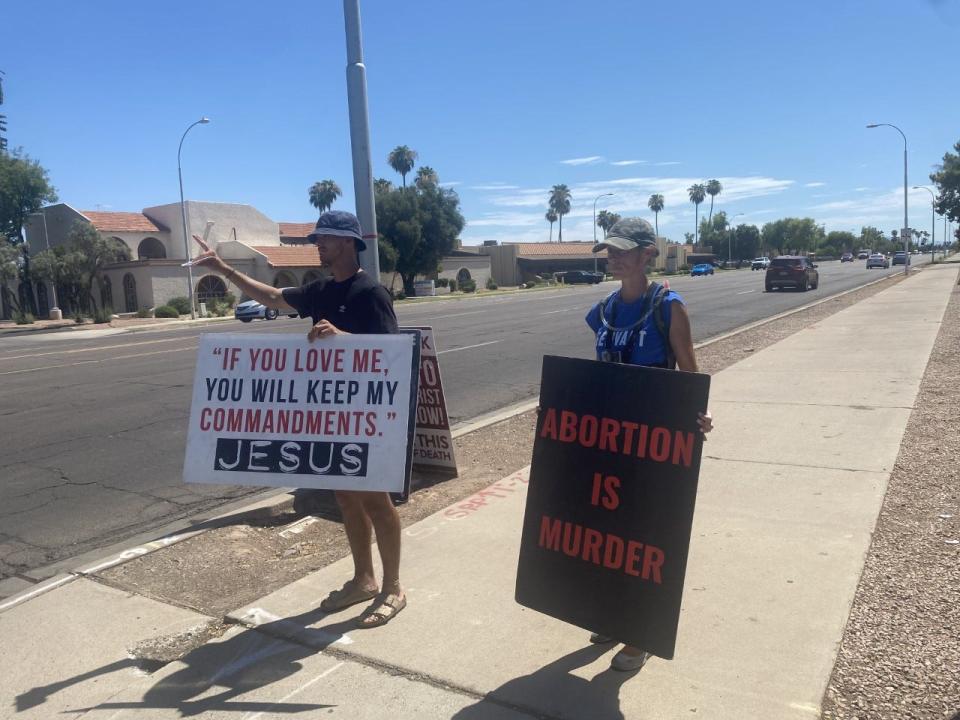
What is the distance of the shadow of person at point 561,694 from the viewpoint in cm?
300

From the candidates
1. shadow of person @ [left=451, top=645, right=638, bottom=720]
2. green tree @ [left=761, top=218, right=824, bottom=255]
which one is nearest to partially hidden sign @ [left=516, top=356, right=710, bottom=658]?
shadow of person @ [left=451, top=645, right=638, bottom=720]

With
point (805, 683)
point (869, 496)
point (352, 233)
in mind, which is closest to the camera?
point (805, 683)

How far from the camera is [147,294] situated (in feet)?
139

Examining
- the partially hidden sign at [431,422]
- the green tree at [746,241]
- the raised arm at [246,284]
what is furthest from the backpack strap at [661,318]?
the green tree at [746,241]

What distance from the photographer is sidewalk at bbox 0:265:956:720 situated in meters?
3.11

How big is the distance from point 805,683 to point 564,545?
1072 millimetres

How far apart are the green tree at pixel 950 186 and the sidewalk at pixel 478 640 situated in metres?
65.1

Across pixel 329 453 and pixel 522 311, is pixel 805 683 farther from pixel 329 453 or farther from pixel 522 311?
pixel 522 311

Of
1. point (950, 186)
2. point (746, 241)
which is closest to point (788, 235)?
point (746, 241)

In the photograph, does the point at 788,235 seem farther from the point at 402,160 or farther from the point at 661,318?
the point at 661,318

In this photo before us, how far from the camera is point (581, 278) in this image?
2820 inches

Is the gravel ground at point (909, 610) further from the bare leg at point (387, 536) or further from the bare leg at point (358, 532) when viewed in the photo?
the bare leg at point (358, 532)

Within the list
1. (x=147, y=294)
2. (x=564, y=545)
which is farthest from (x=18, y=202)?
(x=564, y=545)

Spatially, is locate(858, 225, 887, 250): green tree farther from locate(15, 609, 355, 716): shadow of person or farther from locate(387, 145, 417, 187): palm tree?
locate(15, 609, 355, 716): shadow of person
